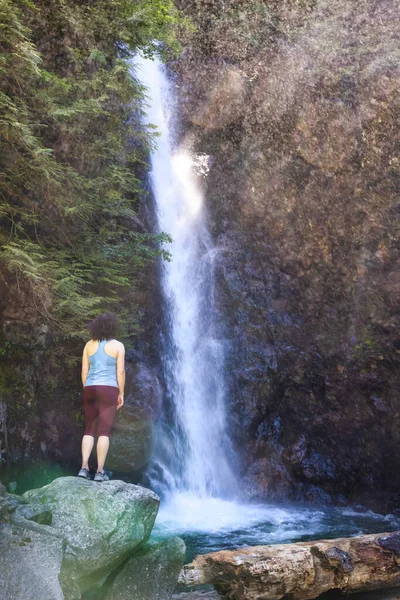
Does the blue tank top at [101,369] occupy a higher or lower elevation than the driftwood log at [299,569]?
higher

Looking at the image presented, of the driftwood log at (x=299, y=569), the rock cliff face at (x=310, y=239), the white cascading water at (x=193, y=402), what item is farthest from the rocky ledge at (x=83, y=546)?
the rock cliff face at (x=310, y=239)

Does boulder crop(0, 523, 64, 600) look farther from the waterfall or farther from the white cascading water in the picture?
the waterfall

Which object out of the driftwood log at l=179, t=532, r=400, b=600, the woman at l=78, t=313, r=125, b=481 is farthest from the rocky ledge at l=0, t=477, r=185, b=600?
the woman at l=78, t=313, r=125, b=481

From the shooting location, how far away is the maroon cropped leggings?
18.4 ft

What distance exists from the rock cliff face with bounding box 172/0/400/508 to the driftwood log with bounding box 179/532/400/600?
5.82 m

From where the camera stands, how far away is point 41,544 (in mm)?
4035

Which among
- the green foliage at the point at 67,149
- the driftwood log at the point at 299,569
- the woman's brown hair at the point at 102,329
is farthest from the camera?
the green foliage at the point at 67,149

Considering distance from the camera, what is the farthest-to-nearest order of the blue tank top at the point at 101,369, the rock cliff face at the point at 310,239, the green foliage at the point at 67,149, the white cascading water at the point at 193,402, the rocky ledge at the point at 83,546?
1. the rock cliff face at the point at 310,239
2. the white cascading water at the point at 193,402
3. the green foliage at the point at 67,149
4. the blue tank top at the point at 101,369
5. the rocky ledge at the point at 83,546

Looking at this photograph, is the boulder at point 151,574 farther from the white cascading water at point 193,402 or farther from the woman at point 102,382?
the white cascading water at point 193,402

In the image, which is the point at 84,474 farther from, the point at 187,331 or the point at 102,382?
the point at 187,331

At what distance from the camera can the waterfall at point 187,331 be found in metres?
10.7

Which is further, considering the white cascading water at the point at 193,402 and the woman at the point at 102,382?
the white cascading water at the point at 193,402

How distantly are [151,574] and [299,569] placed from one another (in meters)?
1.52

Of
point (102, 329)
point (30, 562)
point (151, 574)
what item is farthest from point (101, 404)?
point (30, 562)
